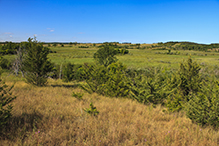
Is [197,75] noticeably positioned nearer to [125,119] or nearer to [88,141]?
[125,119]

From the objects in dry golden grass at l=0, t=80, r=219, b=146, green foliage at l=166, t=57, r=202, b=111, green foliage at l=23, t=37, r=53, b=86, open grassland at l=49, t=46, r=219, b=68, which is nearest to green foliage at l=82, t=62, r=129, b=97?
green foliage at l=166, t=57, r=202, b=111

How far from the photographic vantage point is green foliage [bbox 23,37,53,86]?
37.2ft

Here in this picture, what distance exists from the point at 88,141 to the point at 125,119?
64.5 inches

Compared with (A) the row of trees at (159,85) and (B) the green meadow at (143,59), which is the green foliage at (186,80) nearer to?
(A) the row of trees at (159,85)

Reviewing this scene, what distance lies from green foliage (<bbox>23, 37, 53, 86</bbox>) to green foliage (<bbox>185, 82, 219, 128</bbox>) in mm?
10421

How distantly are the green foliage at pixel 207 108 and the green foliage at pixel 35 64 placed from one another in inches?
410

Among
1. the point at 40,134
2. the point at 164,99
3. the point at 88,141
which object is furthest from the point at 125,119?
the point at 164,99

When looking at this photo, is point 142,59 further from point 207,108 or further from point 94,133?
point 94,133

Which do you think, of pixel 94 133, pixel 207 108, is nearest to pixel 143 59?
pixel 207 108

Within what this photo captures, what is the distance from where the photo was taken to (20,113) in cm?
476

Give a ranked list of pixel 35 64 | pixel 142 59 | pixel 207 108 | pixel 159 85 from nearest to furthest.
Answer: pixel 207 108 < pixel 159 85 < pixel 35 64 < pixel 142 59

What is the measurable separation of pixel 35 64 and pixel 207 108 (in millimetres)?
11302

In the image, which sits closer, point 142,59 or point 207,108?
point 207,108

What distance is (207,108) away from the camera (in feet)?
15.6
